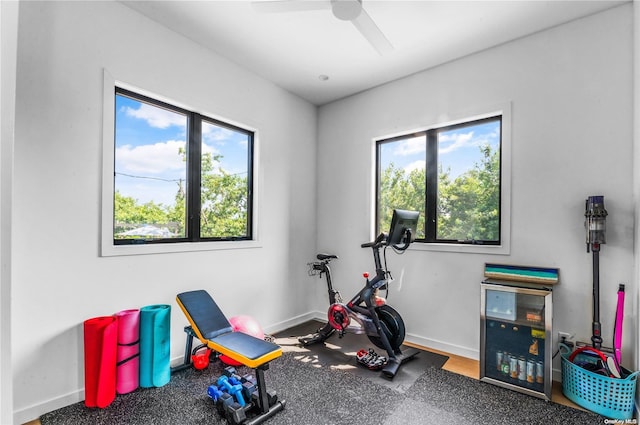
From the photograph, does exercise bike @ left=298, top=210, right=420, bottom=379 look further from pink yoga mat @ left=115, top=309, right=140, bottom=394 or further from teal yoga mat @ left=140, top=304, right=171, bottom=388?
pink yoga mat @ left=115, top=309, right=140, bottom=394

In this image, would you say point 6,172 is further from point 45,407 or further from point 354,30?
point 354,30

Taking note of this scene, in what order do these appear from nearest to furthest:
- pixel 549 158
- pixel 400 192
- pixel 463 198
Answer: pixel 549 158 < pixel 463 198 < pixel 400 192

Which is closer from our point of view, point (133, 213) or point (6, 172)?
point (6, 172)

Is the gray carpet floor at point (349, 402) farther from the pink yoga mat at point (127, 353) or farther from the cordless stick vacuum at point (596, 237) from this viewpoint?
the cordless stick vacuum at point (596, 237)

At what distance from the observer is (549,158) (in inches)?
105

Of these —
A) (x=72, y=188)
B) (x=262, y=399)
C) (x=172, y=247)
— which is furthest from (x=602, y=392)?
(x=72, y=188)

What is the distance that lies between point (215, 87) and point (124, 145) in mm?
1075

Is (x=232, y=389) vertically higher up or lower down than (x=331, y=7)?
lower down

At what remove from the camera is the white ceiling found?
247cm

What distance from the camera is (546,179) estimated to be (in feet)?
8.77

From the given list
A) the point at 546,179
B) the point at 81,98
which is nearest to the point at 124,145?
the point at 81,98

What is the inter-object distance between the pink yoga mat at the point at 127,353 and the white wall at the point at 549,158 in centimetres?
258

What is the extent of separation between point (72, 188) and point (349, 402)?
256 cm

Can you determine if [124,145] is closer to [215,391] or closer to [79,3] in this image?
[79,3]
